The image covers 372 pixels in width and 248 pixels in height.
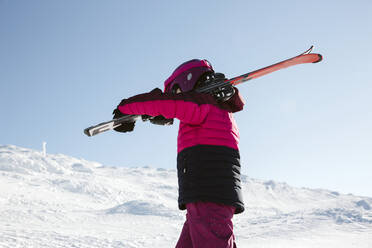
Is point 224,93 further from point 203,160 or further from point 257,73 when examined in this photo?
point 203,160

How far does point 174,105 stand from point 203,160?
1.19ft

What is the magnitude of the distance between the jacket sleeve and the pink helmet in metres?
0.25

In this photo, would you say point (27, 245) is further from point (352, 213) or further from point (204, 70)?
point (352, 213)

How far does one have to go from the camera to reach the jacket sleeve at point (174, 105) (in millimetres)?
1715

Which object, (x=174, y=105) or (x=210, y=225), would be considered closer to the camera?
(x=210, y=225)

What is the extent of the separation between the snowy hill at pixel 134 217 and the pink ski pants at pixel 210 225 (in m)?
4.31

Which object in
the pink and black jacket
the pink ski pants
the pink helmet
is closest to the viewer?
the pink ski pants

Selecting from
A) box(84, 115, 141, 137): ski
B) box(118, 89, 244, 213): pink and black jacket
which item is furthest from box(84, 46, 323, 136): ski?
box(118, 89, 244, 213): pink and black jacket

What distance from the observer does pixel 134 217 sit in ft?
→ 43.4

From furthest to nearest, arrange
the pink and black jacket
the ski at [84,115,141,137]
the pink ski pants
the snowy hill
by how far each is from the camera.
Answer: the snowy hill, the ski at [84,115,141,137], the pink and black jacket, the pink ski pants

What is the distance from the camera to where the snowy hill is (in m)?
6.00

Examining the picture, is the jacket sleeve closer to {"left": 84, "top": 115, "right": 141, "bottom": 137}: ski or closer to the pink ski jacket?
the pink ski jacket

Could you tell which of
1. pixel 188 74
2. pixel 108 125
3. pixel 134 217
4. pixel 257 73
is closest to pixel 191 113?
pixel 188 74

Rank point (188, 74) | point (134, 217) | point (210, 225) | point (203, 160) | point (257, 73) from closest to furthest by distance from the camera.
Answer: point (210, 225) < point (203, 160) < point (188, 74) < point (257, 73) < point (134, 217)
